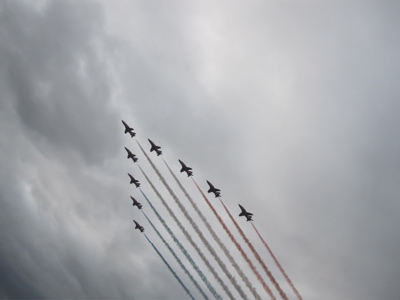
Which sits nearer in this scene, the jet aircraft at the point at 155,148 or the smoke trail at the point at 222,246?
the smoke trail at the point at 222,246

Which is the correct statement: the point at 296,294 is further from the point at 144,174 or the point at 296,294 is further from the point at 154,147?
the point at 154,147

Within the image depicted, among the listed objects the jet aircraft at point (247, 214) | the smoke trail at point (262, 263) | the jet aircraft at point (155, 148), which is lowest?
the smoke trail at point (262, 263)

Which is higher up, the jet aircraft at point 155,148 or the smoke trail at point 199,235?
the jet aircraft at point 155,148

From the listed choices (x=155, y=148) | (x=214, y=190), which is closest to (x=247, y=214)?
(x=214, y=190)

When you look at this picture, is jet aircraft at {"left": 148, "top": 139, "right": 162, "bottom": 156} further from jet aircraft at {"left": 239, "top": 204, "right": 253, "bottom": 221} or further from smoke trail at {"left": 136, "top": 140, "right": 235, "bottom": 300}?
jet aircraft at {"left": 239, "top": 204, "right": 253, "bottom": 221}

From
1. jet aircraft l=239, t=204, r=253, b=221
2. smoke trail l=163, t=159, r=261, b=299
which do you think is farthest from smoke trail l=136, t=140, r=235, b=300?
jet aircraft l=239, t=204, r=253, b=221

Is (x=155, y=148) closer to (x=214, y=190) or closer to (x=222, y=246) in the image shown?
(x=214, y=190)

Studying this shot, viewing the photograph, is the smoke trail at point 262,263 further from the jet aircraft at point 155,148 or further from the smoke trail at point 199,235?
the jet aircraft at point 155,148

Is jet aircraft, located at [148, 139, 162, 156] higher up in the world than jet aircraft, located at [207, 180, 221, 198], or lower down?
higher up

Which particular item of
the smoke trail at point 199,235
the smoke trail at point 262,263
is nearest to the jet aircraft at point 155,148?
the smoke trail at point 199,235

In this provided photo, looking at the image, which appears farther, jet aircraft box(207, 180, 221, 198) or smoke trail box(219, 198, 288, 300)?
jet aircraft box(207, 180, 221, 198)

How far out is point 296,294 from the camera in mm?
92562

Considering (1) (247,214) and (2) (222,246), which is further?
(1) (247,214)

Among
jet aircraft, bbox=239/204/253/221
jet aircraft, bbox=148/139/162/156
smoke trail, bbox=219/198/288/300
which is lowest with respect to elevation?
smoke trail, bbox=219/198/288/300
